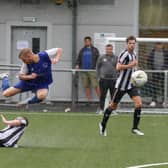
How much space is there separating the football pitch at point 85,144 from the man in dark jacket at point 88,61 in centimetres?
333

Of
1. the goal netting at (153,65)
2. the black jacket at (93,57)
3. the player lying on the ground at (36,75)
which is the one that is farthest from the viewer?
the black jacket at (93,57)

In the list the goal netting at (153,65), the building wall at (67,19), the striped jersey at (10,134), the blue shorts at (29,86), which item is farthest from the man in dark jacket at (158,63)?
the striped jersey at (10,134)

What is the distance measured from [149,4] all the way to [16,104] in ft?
19.8

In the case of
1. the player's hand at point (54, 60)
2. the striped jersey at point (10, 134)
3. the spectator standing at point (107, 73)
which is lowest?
the striped jersey at point (10, 134)

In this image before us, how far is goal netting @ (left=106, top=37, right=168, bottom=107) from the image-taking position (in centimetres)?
2198

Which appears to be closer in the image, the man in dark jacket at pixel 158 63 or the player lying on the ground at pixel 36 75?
the player lying on the ground at pixel 36 75

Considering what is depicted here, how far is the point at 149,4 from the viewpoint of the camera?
81.7 ft

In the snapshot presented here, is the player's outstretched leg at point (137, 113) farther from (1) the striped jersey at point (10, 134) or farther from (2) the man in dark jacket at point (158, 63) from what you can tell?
(2) the man in dark jacket at point (158, 63)

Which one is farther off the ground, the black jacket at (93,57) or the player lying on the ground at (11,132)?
the black jacket at (93,57)

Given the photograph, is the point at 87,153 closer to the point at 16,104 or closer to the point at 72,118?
the point at 72,118

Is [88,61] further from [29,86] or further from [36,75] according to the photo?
[36,75]

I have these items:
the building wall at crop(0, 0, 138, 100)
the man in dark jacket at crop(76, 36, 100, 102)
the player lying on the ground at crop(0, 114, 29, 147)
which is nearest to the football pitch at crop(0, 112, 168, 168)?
the player lying on the ground at crop(0, 114, 29, 147)

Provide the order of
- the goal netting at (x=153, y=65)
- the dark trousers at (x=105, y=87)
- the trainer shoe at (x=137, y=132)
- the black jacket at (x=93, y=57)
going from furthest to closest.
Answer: the black jacket at (x=93, y=57) → the goal netting at (x=153, y=65) → the dark trousers at (x=105, y=87) → the trainer shoe at (x=137, y=132)

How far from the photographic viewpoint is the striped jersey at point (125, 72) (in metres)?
15.4
